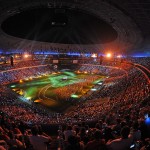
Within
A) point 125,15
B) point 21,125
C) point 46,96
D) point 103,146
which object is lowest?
point 46,96

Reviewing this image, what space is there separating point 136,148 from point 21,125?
7.35 metres

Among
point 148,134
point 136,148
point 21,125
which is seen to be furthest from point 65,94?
point 136,148

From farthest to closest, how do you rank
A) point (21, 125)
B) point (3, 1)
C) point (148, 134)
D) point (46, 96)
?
point (46, 96) → point (3, 1) → point (21, 125) → point (148, 134)

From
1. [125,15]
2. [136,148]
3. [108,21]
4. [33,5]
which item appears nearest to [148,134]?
[136,148]

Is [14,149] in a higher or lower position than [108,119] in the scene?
higher

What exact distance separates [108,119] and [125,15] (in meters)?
27.8

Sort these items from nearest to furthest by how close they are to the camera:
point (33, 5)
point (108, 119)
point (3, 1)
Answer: point (108, 119)
point (3, 1)
point (33, 5)

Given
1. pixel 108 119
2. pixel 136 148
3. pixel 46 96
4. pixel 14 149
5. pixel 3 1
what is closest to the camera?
pixel 14 149

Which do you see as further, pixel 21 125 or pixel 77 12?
pixel 77 12

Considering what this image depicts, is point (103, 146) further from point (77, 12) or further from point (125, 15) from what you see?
point (77, 12)

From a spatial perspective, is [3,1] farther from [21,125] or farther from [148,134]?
[148,134]

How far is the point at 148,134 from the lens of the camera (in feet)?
35.6

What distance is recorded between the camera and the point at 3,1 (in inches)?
1577

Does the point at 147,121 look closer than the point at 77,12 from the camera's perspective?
Yes
